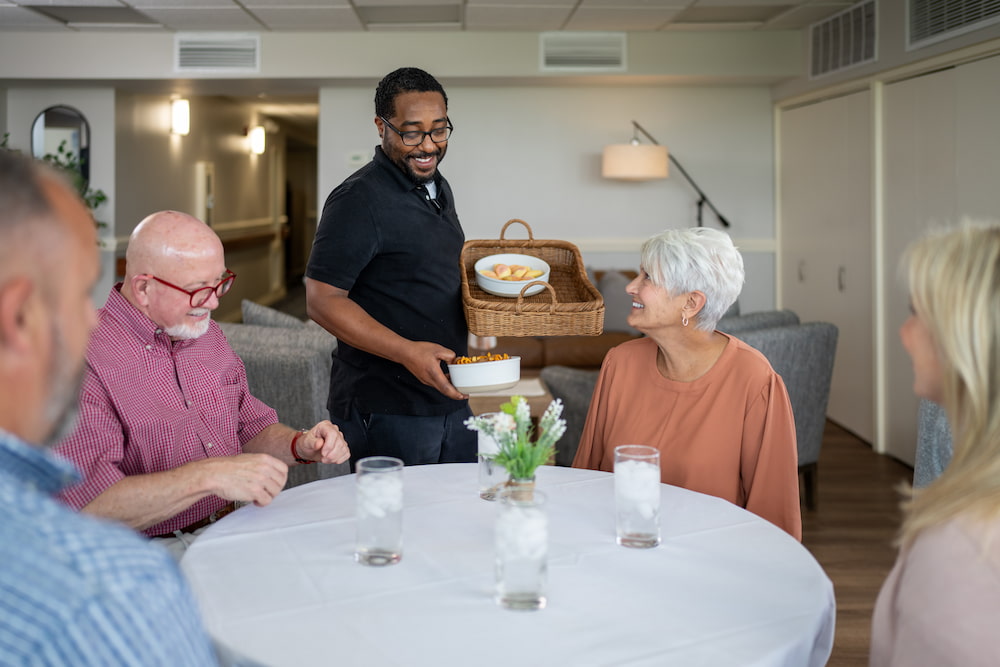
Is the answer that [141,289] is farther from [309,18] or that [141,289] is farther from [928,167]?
[309,18]

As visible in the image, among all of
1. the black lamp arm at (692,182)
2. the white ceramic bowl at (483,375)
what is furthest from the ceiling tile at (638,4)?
the white ceramic bowl at (483,375)

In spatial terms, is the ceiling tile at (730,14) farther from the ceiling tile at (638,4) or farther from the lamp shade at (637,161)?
the lamp shade at (637,161)

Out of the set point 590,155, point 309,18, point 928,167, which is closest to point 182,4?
point 309,18

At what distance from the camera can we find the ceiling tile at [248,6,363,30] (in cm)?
594

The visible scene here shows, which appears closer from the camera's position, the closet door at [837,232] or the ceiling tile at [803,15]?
the closet door at [837,232]

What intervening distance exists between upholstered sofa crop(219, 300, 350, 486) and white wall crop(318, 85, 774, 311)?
3.69 meters

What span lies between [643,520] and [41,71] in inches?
264

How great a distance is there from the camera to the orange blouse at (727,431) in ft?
6.57

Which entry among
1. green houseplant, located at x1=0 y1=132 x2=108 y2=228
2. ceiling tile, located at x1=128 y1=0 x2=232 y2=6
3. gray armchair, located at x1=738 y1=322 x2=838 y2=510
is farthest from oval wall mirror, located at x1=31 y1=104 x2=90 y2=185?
gray armchair, located at x1=738 y1=322 x2=838 y2=510

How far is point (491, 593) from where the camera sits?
1.32m

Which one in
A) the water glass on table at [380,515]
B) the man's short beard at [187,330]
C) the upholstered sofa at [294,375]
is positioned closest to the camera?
the water glass on table at [380,515]

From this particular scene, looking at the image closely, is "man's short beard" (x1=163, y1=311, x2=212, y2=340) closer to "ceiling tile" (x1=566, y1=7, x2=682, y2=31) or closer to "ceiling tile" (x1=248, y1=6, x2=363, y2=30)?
"ceiling tile" (x1=248, y1=6, x2=363, y2=30)

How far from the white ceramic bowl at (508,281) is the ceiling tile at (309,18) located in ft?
12.8

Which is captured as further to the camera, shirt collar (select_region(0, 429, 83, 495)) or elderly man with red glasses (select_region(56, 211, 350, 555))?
elderly man with red glasses (select_region(56, 211, 350, 555))
